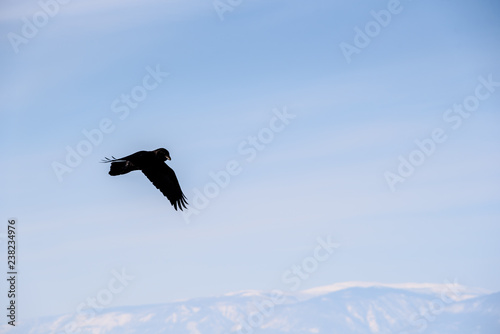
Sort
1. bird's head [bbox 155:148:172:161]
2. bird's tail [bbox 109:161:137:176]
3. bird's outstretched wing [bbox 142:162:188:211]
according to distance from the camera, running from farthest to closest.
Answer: bird's outstretched wing [bbox 142:162:188:211] → bird's head [bbox 155:148:172:161] → bird's tail [bbox 109:161:137:176]

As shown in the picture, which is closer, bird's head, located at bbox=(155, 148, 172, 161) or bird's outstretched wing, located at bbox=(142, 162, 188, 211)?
bird's head, located at bbox=(155, 148, 172, 161)

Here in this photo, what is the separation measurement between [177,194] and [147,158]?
9.70ft

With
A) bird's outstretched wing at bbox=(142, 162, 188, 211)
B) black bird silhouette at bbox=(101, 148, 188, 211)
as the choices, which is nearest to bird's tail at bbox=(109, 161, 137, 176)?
black bird silhouette at bbox=(101, 148, 188, 211)

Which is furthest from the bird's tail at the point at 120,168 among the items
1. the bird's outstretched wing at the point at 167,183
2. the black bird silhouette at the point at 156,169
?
the bird's outstretched wing at the point at 167,183

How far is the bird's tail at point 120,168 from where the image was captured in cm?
3291

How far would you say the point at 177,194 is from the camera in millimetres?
36500

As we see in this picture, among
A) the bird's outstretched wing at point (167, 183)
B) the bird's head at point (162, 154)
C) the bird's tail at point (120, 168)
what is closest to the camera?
the bird's tail at point (120, 168)

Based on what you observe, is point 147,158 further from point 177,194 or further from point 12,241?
point 12,241

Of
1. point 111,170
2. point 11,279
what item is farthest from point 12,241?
point 111,170

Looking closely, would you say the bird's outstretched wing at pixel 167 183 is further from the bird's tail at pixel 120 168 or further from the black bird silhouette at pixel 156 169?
the bird's tail at pixel 120 168

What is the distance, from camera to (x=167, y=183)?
36312mm

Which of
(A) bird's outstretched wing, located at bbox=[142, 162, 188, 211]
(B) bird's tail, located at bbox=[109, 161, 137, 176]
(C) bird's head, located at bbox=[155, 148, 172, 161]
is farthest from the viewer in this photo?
(A) bird's outstretched wing, located at bbox=[142, 162, 188, 211]

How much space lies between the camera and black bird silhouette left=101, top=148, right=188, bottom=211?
33.1 m

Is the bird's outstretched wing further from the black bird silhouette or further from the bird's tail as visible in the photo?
the bird's tail
